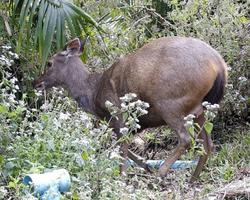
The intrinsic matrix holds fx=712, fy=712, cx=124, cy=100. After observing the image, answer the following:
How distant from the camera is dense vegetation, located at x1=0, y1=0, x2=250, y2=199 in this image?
586 cm

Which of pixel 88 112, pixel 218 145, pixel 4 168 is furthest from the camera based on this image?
pixel 218 145

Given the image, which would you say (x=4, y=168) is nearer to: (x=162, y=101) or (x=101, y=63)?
(x=162, y=101)

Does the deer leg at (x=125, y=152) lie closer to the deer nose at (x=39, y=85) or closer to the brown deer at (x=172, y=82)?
the brown deer at (x=172, y=82)

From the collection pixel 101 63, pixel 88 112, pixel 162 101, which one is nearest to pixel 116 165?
pixel 162 101

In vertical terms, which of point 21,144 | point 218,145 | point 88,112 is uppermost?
point 21,144

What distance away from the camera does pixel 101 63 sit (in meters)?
10.1

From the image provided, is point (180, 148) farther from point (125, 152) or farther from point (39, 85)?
point (39, 85)

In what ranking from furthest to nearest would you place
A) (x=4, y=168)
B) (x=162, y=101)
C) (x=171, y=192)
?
(x=162, y=101)
(x=171, y=192)
(x=4, y=168)

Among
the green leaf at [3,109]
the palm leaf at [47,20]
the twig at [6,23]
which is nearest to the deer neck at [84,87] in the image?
the palm leaf at [47,20]

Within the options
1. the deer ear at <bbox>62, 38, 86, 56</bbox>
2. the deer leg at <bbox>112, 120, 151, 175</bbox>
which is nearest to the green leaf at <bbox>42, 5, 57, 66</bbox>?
the deer ear at <bbox>62, 38, 86, 56</bbox>

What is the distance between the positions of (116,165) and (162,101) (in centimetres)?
176

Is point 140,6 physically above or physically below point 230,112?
above

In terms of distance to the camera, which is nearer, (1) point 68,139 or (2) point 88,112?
(1) point 68,139

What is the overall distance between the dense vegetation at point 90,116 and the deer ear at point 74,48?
12cm
